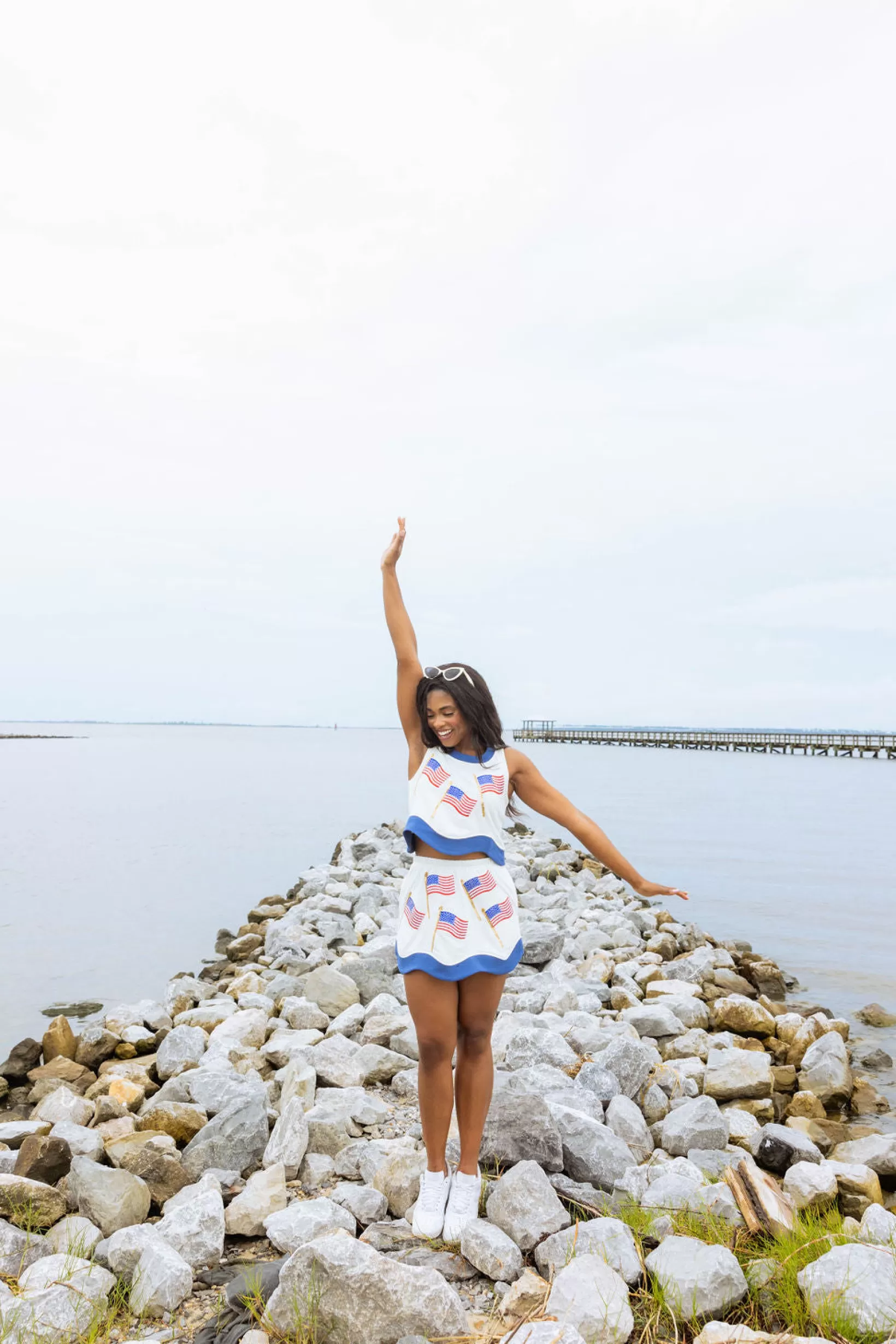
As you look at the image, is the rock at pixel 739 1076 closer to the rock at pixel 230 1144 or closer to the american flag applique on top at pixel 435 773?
the rock at pixel 230 1144

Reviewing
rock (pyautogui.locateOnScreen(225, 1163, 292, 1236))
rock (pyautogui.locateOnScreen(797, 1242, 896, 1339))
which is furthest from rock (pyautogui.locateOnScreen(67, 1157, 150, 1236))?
rock (pyautogui.locateOnScreen(797, 1242, 896, 1339))

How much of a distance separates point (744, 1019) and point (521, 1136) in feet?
11.5

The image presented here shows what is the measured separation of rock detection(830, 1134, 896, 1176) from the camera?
14.8 ft

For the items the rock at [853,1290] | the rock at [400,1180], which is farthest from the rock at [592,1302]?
the rock at [400,1180]

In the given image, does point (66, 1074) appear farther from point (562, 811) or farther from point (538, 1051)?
point (562, 811)

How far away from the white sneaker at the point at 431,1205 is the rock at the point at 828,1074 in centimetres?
330

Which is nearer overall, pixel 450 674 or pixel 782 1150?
pixel 450 674

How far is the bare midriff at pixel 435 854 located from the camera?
130 inches

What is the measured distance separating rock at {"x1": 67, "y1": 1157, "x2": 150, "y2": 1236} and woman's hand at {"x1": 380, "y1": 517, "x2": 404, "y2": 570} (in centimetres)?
255

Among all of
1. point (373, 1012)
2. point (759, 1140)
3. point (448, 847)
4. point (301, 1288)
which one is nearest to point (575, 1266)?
point (301, 1288)

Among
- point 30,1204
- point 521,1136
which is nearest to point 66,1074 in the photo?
point 30,1204

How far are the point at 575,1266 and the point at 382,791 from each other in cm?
2831

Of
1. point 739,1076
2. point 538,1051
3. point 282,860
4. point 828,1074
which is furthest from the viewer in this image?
point 282,860

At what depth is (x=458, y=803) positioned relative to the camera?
3.29m
